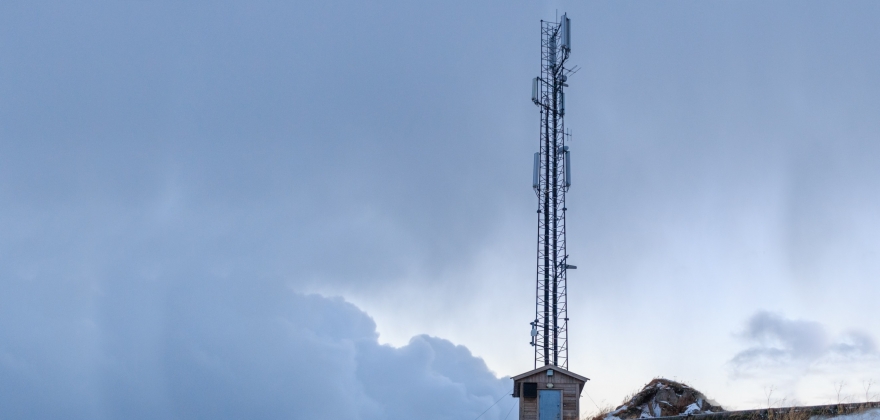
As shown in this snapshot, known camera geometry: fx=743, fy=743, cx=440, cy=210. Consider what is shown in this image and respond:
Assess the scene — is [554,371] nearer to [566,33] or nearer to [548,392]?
[548,392]

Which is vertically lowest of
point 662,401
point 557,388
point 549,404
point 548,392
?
point 549,404

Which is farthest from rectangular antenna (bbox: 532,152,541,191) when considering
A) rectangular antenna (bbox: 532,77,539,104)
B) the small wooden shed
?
the small wooden shed

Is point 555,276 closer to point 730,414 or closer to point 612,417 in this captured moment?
point 612,417

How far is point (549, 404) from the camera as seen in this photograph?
38375mm

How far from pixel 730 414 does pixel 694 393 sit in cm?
1853

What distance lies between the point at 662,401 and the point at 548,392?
5651mm

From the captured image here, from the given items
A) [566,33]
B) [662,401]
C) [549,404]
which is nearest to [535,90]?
[566,33]

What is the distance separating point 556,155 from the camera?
162 feet

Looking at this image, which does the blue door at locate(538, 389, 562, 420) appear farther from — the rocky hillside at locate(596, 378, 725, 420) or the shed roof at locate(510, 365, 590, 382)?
the rocky hillside at locate(596, 378, 725, 420)

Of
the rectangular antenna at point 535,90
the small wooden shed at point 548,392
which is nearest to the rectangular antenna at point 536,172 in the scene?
the rectangular antenna at point 535,90

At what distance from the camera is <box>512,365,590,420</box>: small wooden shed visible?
125ft

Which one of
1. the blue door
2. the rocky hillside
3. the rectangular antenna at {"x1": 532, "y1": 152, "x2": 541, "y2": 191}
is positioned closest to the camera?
the rocky hillside

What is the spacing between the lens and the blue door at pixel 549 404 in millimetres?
38125

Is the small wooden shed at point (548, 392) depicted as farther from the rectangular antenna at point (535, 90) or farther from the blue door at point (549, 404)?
the rectangular antenna at point (535, 90)
